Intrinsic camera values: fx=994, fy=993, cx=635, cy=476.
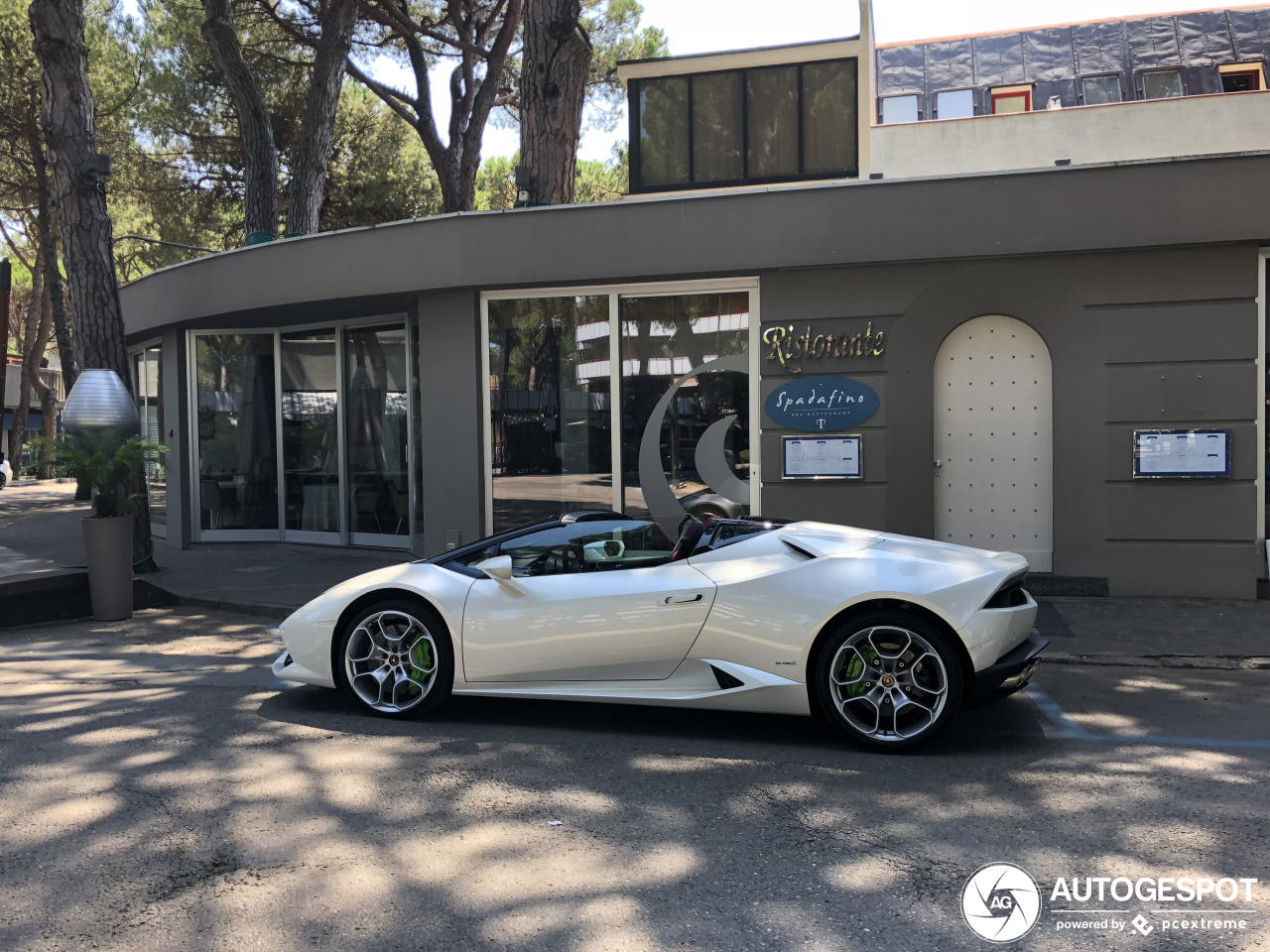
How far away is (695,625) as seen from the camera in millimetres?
4859

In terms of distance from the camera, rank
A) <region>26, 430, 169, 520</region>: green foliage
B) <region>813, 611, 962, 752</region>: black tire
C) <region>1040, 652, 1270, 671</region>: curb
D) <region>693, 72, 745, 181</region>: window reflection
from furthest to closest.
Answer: <region>693, 72, 745, 181</region>: window reflection
<region>26, 430, 169, 520</region>: green foliage
<region>1040, 652, 1270, 671</region>: curb
<region>813, 611, 962, 752</region>: black tire

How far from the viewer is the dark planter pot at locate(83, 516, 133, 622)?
8.84 m

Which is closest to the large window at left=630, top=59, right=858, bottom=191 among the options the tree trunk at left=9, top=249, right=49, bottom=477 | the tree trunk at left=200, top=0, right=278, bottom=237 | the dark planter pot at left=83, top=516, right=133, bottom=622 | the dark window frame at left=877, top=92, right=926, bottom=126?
the tree trunk at left=200, top=0, right=278, bottom=237

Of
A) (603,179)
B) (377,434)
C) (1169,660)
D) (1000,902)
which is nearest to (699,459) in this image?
(1169,660)

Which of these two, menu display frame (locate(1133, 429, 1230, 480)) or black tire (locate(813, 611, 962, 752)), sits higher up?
menu display frame (locate(1133, 429, 1230, 480))

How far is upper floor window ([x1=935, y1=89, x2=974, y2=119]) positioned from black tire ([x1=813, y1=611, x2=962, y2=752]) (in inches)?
840

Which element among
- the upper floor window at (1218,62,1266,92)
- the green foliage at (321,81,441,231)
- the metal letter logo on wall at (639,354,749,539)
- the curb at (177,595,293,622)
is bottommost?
the curb at (177,595,293,622)

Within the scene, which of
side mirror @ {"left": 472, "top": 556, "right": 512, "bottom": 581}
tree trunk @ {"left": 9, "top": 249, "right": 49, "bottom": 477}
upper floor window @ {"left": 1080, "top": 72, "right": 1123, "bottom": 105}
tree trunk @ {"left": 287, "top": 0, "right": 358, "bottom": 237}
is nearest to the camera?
side mirror @ {"left": 472, "top": 556, "right": 512, "bottom": 581}

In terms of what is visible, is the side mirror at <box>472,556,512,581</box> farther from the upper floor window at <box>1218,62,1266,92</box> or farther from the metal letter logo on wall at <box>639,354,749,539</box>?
the upper floor window at <box>1218,62,1266,92</box>

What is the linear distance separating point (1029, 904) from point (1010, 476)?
6621 millimetres

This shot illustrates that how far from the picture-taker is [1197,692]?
19.6ft

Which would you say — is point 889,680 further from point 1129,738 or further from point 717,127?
point 717,127

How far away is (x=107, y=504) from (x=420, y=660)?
5.38 metres

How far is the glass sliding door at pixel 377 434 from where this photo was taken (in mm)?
12586
